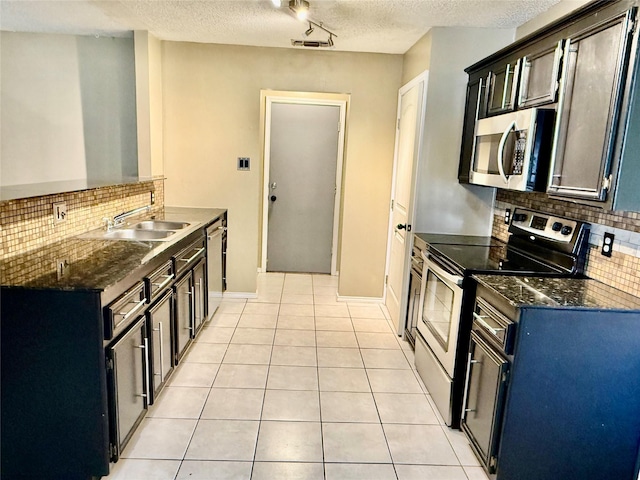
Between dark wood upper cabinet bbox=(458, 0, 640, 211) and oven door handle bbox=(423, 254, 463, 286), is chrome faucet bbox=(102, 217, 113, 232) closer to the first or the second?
oven door handle bbox=(423, 254, 463, 286)

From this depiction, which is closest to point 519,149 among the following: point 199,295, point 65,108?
point 199,295

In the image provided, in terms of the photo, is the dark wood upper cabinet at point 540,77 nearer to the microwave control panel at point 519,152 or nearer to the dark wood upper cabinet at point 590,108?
the dark wood upper cabinet at point 590,108

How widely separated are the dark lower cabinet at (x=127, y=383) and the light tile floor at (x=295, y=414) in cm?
17

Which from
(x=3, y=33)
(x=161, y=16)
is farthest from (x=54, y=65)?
(x=161, y=16)

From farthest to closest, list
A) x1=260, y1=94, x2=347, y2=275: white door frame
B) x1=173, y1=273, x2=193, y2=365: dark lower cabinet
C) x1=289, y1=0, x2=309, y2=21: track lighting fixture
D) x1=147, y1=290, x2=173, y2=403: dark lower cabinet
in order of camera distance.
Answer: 1. x1=260, y1=94, x2=347, y2=275: white door frame
2. x1=173, y1=273, x2=193, y2=365: dark lower cabinet
3. x1=289, y1=0, x2=309, y2=21: track lighting fixture
4. x1=147, y1=290, x2=173, y2=403: dark lower cabinet

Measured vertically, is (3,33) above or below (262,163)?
above

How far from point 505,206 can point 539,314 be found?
1.55 meters

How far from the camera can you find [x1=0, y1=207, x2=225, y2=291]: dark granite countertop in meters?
1.71

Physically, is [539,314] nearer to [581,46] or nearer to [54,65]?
[581,46]

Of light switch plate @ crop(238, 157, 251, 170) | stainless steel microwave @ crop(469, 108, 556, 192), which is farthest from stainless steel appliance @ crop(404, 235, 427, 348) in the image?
light switch plate @ crop(238, 157, 251, 170)

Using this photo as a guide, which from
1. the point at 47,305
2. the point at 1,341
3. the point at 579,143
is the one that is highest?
the point at 579,143

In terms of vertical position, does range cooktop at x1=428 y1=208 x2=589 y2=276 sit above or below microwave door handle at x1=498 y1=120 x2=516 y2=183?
below

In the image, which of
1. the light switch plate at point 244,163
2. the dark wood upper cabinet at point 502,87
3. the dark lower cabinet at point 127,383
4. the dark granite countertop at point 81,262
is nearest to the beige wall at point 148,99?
the light switch plate at point 244,163

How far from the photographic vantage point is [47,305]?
5.45 feet
